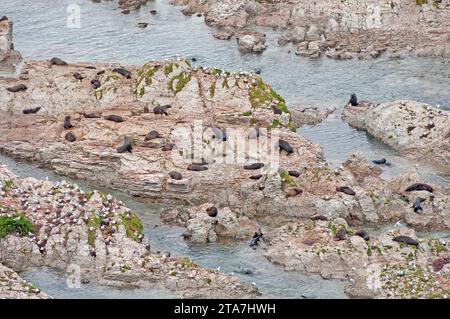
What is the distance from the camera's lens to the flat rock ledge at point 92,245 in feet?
164

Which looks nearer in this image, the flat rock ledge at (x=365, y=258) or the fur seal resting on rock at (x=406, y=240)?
the flat rock ledge at (x=365, y=258)

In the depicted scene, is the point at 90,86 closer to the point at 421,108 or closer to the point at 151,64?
the point at 151,64

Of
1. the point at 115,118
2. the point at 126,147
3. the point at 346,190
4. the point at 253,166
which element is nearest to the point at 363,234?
the point at 346,190

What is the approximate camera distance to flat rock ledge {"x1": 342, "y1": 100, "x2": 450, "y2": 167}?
211 feet

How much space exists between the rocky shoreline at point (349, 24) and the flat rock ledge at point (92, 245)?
29604mm

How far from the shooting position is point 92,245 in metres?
51.9

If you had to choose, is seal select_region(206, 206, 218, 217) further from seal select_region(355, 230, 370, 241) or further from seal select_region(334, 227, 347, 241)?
seal select_region(355, 230, 370, 241)

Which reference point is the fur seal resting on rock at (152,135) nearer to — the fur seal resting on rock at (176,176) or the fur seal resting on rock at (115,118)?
the fur seal resting on rock at (115,118)

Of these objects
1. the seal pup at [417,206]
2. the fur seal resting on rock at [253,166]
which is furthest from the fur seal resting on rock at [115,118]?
the seal pup at [417,206]

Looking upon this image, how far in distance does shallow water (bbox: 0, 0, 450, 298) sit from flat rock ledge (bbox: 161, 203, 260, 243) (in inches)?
21.0

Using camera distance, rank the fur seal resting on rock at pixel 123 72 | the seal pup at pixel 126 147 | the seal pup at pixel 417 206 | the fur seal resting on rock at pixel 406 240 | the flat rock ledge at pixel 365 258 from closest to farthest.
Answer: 1. the flat rock ledge at pixel 365 258
2. the fur seal resting on rock at pixel 406 240
3. the seal pup at pixel 417 206
4. the seal pup at pixel 126 147
5. the fur seal resting on rock at pixel 123 72

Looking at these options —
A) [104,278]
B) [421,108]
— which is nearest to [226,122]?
[421,108]

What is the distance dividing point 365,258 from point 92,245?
1223 cm

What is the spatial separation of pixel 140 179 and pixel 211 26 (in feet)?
95.7
